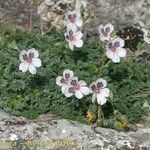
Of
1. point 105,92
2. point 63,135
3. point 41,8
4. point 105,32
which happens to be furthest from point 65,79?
A: point 41,8

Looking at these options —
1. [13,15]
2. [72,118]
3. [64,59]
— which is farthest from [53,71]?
[13,15]

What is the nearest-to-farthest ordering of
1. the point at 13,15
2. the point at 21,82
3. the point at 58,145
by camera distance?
the point at 58,145, the point at 21,82, the point at 13,15

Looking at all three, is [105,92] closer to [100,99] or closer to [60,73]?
[100,99]

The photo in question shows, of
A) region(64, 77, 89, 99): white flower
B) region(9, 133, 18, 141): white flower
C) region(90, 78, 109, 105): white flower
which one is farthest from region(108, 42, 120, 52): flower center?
region(9, 133, 18, 141): white flower

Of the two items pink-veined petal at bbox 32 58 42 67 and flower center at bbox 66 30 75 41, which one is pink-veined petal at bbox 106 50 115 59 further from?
pink-veined petal at bbox 32 58 42 67

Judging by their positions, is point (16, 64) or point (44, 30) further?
point (44, 30)

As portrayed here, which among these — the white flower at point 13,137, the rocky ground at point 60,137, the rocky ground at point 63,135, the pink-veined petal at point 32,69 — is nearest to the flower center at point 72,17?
the pink-veined petal at point 32,69

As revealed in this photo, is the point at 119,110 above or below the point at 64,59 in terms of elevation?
below

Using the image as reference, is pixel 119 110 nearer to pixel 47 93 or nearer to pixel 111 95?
pixel 111 95
